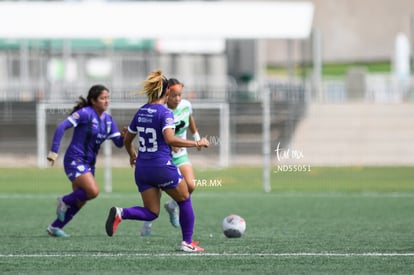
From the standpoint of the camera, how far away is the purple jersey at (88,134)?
14430 mm

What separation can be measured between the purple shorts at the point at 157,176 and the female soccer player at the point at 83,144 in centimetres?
237

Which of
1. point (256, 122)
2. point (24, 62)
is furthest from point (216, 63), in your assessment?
point (256, 122)

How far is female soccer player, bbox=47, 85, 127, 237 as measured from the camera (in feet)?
46.8

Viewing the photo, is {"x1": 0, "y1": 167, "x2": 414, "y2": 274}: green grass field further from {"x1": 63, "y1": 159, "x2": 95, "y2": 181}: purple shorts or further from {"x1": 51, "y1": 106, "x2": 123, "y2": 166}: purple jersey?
{"x1": 51, "y1": 106, "x2": 123, "y2": 166}: purple jersey

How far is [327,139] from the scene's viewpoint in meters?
28.0

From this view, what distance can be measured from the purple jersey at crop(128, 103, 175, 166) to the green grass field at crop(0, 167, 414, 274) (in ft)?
3.23

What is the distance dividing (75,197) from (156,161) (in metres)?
2.63

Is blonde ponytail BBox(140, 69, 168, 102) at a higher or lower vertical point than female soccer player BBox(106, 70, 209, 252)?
higher

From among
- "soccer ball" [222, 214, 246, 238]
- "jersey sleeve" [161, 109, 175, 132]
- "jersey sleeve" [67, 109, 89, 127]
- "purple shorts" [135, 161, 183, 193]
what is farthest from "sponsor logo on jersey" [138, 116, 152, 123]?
"jersey sleeve" [67, 109, 89, 127]

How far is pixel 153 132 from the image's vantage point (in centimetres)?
1190

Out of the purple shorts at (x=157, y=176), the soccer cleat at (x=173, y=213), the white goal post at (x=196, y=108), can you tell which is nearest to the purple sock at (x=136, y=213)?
the purple shorts at (x=157, y=176)

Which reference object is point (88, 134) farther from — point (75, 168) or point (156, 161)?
point (156, 161)

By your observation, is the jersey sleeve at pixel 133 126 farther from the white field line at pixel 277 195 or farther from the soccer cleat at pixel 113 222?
the white field line at pixel 277 195


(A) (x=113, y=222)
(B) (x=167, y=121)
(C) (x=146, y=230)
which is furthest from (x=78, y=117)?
(B) (x=167, y=121)
